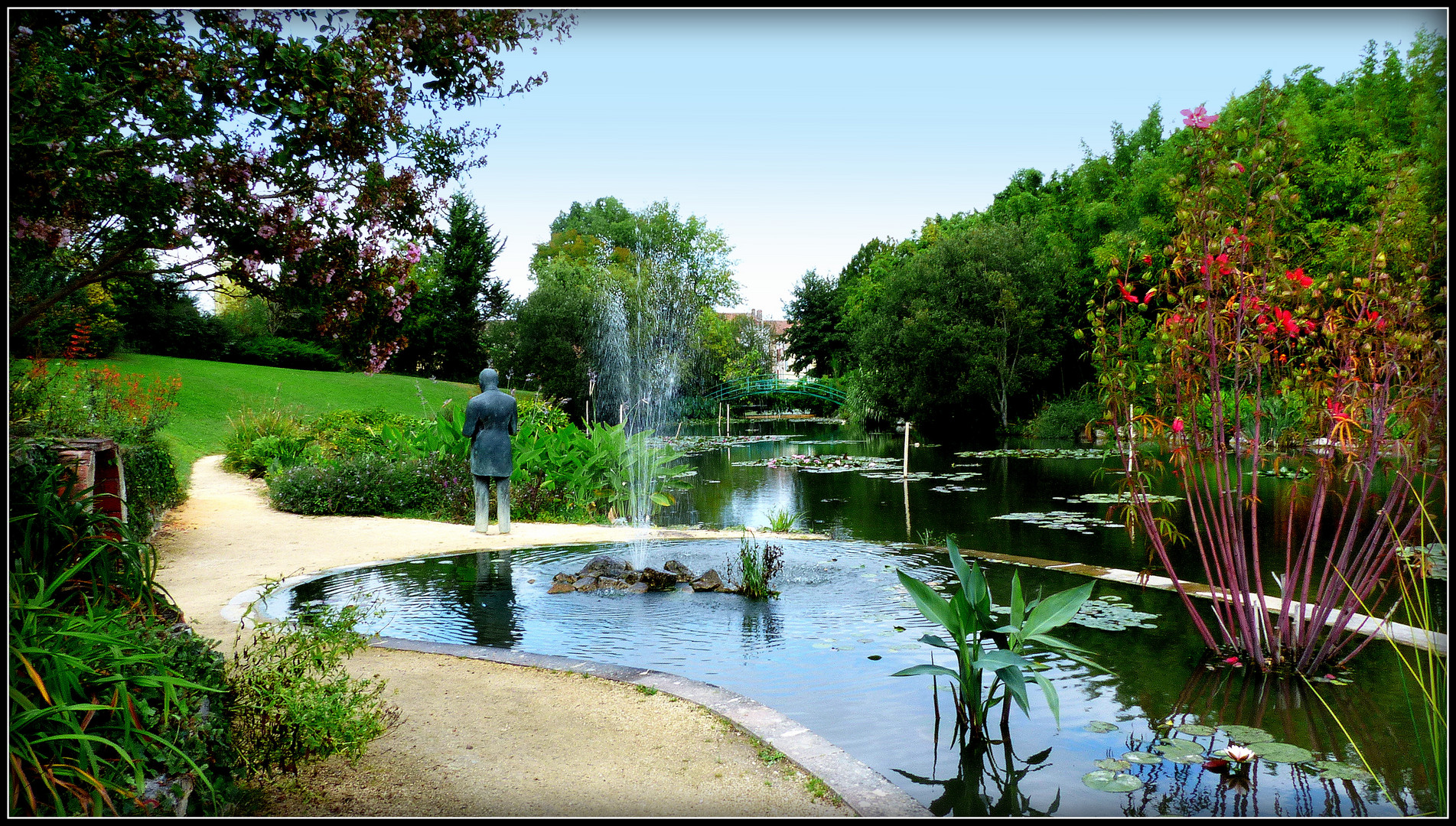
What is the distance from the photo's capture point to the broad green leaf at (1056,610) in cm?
344

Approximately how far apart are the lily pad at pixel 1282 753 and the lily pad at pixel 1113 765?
1.71ft

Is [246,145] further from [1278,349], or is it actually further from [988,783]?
[1278,349]

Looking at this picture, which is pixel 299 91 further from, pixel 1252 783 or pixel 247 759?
pixel 1252 783

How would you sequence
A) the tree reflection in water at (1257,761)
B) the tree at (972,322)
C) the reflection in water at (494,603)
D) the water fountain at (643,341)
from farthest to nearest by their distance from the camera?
1. the water fountain at (643,341)
2. the tree at (972,322)
3. the reflection in water at (494,603)
4. the tree reflection in water at (1257,761)

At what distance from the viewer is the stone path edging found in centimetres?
286

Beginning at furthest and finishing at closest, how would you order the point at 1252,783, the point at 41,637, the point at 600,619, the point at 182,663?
1. the point at 600,619
2. the point at 1252,783
3. the point at 182,663
4. the point at 41,637

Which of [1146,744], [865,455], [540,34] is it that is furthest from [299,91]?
[865,455]

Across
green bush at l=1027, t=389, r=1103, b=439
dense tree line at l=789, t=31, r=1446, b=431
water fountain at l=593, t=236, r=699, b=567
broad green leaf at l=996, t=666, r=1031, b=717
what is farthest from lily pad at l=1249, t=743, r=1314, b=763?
water fountain at l=593, t=236, r=699, b=567

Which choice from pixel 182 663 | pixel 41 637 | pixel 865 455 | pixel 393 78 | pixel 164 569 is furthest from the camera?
pixel 865 455

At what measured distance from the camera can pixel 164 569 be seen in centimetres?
711

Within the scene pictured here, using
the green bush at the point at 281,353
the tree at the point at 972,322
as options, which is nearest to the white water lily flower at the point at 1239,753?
the tree at the point at 972,322

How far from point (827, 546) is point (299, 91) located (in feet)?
22.1

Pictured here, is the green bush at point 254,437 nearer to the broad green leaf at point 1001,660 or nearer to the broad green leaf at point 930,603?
the broad green leaf at point 930,603

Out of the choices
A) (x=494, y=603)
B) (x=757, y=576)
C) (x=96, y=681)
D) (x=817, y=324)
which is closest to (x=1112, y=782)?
(x=96, y=681)
